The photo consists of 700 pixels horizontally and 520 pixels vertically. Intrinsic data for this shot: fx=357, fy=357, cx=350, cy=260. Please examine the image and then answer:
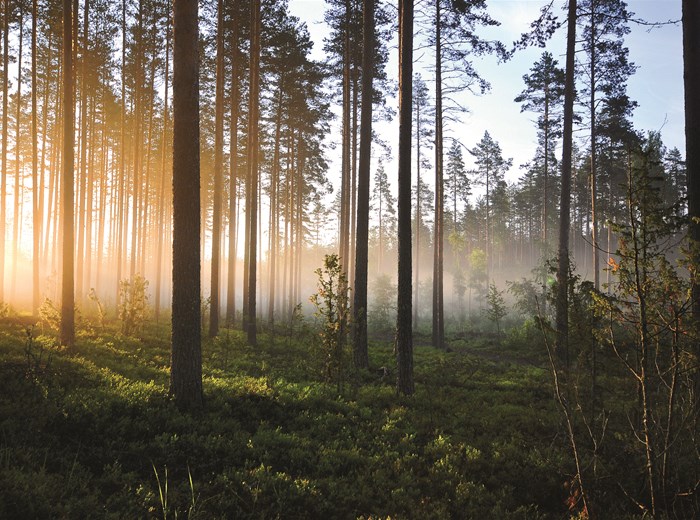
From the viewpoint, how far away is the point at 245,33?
15312 mm

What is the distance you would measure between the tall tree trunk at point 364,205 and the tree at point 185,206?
539cm

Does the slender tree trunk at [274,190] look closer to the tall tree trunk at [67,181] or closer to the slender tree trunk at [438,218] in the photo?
the tall tree trunk at [67,181]

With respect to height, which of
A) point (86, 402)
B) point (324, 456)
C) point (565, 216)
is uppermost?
point (565, 216)

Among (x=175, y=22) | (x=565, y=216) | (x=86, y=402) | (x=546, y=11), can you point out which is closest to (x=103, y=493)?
(x=86, y=402)

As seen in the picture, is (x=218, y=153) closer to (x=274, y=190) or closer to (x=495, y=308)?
(x=274, y=190)

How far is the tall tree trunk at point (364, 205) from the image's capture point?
11156 millimetres

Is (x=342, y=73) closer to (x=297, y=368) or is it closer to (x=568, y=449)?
(x=297, y=368)

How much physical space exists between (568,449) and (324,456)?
4.19m

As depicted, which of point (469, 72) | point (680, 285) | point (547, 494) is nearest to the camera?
point (680, 285)

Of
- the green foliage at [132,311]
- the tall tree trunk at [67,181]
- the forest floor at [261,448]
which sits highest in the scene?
the tall tree trunk at [67,181]

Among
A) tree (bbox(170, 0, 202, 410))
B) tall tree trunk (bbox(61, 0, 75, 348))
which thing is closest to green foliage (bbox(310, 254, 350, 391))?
tree (bbox(170, 0, 202, 410))

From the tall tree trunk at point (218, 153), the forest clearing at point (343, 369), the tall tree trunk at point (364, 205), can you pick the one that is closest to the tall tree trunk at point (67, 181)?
the forest clearing at point (343, 369)

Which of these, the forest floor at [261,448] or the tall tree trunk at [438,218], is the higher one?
the tall tree trunk at [438,218]

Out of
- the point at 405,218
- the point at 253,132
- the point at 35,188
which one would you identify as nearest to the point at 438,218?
the point at 253,132
